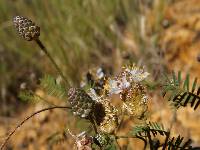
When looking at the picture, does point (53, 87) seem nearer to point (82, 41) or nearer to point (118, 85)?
point (118, 85)

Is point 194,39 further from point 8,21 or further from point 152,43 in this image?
point 8,21

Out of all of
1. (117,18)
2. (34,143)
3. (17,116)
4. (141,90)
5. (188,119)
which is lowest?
(141,90)

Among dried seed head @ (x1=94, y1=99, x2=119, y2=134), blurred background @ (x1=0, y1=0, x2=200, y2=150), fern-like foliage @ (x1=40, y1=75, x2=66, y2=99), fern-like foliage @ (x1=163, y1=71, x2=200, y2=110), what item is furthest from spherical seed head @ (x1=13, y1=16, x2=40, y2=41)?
blurred background @ (x1=0, y1=0, x2=200, y2=150)

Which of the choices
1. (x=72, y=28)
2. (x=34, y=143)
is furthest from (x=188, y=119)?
(x=72, y=28)

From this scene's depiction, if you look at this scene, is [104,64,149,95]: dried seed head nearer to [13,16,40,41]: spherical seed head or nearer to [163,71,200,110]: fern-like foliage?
[163,71,200,110]: fern-like foliage

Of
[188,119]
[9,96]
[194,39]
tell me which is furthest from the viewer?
[9,96]

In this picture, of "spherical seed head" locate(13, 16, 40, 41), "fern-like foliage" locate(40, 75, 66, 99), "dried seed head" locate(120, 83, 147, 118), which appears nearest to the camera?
"dried seed head" locate(120, 83, 147, 118)
